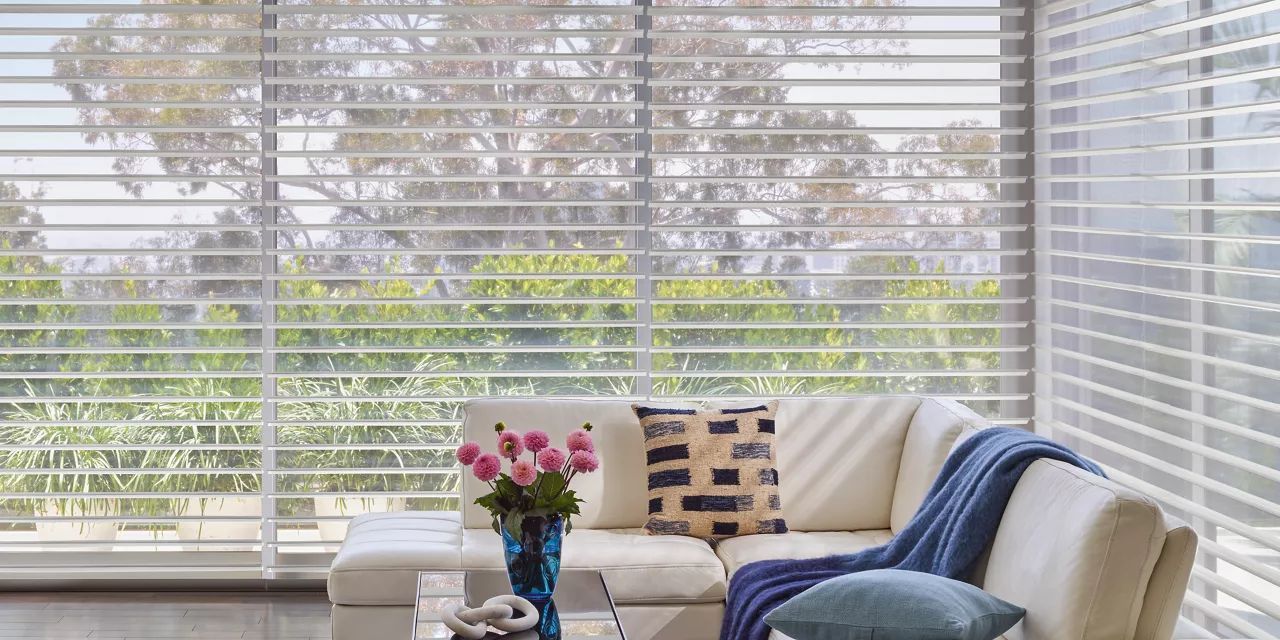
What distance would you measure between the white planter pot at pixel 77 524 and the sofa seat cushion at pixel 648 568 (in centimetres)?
192

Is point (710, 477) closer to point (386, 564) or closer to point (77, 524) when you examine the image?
point (386, 564)

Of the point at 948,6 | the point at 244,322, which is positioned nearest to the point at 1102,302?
the point at 948,6

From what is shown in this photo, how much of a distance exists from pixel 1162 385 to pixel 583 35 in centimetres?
251

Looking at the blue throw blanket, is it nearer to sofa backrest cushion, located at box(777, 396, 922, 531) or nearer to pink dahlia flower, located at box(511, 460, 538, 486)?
sofa backrest cushion, located at box(777, 396, 922, 531)

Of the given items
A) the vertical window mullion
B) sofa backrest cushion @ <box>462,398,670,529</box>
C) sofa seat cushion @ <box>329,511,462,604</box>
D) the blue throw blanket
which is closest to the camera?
the blue throw blanket

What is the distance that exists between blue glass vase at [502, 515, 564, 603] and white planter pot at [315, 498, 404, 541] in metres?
1.91

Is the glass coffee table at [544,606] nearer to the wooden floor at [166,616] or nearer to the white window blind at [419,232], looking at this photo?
the wooden floor at [166,616]

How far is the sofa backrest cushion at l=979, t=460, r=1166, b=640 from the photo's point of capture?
2641 millimetres

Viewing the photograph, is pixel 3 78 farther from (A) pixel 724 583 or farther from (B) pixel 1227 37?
(B) pixel 1227 37

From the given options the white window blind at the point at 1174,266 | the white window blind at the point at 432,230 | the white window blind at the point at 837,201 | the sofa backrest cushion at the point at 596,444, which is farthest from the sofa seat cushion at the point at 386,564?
the white window blind at the point at 1174,266

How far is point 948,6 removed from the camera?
15.6 feet

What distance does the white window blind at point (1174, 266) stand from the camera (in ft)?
10.8

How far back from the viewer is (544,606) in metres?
2.96

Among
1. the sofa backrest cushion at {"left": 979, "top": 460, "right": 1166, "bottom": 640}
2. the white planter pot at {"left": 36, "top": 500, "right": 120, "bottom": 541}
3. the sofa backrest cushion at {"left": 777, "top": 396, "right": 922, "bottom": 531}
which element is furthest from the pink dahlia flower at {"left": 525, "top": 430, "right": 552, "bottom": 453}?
the white planter pot at {"left": 36, "top": 500, "right": 120, "bottom": 541}
